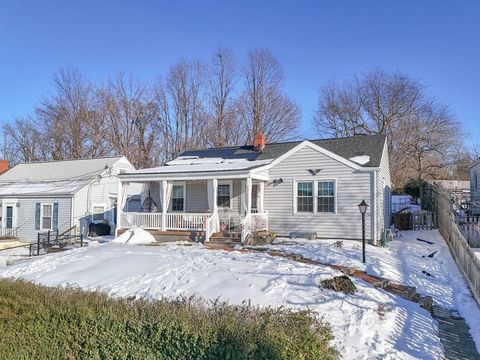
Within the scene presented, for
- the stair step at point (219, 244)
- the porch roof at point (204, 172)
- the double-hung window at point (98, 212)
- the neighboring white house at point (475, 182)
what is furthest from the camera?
the neighboring white house at point (475, 182)

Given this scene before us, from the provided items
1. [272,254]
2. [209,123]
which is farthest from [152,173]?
[209,123]

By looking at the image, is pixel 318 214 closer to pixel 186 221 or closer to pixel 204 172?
pixel 204 172

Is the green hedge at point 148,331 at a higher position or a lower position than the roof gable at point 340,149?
lower

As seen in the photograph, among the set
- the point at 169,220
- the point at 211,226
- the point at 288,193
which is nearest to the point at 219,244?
the point at 211,226

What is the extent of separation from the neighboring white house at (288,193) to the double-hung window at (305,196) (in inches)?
0.7

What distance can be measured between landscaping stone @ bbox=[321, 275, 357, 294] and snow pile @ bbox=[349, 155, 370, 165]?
8.97m

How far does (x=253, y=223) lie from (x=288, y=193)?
7.62ft

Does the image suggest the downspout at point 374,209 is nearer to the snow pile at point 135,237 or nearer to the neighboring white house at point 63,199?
the snow pile at point 135,237

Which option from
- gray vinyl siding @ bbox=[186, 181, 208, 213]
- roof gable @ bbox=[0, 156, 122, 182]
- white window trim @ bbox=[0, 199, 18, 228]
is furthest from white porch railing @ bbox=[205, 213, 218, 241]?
white window trim @ bbox=[0, 199, 18, 228]

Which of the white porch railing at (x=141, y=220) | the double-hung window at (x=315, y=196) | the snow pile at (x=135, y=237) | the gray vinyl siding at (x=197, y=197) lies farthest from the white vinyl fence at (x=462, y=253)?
the white porch railing at (x=141, y=220)

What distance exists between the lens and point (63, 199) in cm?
2348

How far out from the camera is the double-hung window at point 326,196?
1641cm

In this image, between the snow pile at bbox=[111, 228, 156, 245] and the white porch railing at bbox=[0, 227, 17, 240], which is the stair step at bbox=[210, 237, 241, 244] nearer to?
the snow pile at bbox=[111, 228, 156, 245]

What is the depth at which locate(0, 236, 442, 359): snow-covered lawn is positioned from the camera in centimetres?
596
